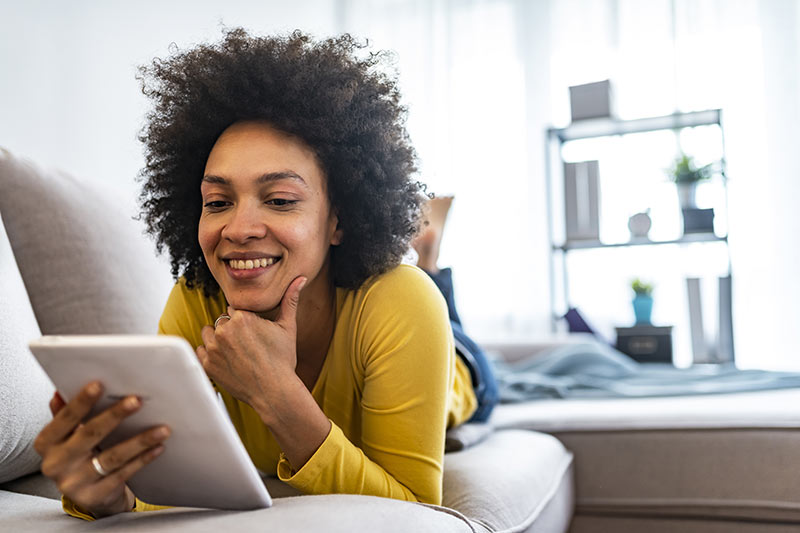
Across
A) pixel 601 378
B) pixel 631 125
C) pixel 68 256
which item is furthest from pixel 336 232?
pixel 631 125

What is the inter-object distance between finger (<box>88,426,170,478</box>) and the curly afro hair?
49 cm

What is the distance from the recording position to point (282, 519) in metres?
0.71

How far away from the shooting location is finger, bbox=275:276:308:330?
36.7 inches

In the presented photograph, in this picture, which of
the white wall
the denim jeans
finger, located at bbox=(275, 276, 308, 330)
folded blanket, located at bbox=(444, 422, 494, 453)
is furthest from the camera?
the white wall

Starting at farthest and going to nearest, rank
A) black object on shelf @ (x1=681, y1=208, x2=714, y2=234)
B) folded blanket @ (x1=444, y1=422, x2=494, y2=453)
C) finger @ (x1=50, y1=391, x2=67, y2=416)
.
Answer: black object on shelf @ (x1=681, y1=208, x2=714, y2=234)
folded blanket @ (x1=444, y1=422, x2=494, y2=453)
finger @ (x1=50, y1=391, x2=67, y2=416)

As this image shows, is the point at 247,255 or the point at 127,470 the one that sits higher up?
the point at 247,255

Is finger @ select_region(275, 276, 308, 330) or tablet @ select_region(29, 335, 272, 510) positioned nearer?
tablet @ select_region(29, 335, 272, 510)

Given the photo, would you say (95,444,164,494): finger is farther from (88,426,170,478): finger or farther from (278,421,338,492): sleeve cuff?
(278,421,338,492): sleeve cuff

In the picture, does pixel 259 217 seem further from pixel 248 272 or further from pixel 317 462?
pixel 317 462

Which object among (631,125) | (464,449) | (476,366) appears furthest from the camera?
(631,125)

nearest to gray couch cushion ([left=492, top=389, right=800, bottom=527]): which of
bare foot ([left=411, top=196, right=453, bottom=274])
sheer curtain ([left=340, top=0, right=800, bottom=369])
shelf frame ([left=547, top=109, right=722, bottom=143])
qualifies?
bare foot ([left=411, top=196, right=453, bottom=274])

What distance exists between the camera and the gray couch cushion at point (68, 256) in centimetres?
122

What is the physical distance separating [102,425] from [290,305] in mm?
339

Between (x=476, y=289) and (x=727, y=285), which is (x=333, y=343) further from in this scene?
(x=476, y=289)
